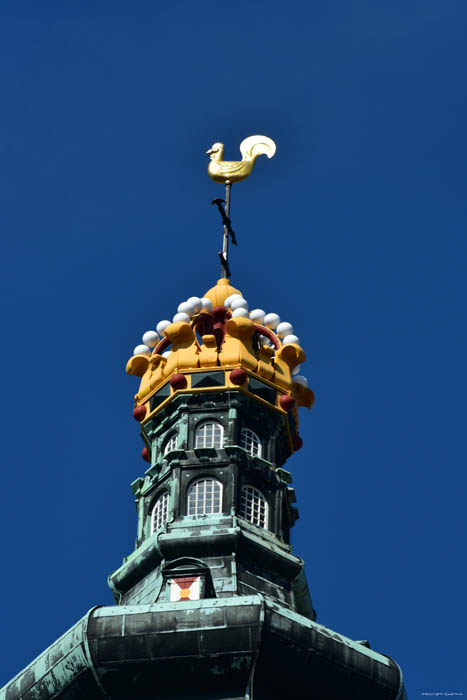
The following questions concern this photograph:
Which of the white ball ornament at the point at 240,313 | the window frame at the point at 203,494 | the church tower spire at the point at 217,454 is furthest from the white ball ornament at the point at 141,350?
the window frame at the point at 203,494

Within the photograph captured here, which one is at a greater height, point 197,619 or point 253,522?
point 253,522

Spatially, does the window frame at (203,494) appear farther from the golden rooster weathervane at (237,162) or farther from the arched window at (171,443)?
the golden rooster weathervane at (237,162)

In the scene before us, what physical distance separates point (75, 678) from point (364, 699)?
1016 centimetres

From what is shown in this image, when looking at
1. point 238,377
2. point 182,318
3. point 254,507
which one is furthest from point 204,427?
point 182,318

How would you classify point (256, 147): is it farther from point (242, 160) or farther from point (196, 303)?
point (196, 303)

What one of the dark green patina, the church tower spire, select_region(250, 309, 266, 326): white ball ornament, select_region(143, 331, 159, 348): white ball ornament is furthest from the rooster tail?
the dark green patina

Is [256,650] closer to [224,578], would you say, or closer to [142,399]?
[224,578]

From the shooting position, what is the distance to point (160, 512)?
72.8 m

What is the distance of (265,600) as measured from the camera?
63.4m

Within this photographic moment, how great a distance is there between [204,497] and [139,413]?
7118mm

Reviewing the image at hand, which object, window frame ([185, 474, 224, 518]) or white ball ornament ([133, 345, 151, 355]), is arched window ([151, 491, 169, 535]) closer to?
window frame ([185, 474, 224, 518])

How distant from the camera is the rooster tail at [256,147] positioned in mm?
87625

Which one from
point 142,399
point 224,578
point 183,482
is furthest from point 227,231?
point 224,578

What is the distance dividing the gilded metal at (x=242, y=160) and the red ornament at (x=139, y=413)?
14.2 metres
